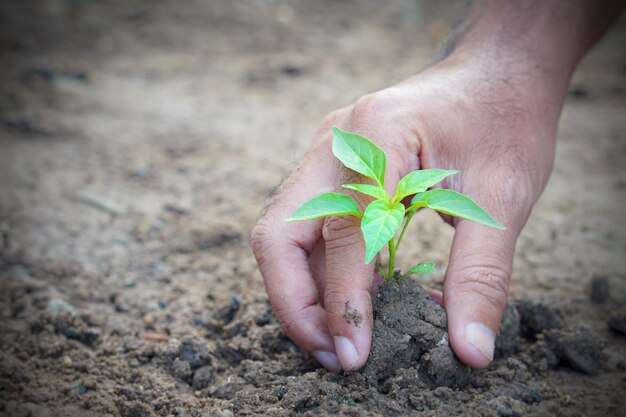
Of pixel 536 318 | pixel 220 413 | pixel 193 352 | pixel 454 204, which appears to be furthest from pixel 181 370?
pixel 536 318

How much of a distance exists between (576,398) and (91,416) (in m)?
1.73

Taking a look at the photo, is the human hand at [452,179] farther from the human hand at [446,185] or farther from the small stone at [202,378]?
the small stone at [202,378]

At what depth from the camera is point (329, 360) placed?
198 cm

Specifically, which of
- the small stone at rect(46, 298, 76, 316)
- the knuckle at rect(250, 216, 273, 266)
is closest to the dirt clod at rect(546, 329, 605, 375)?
the knuckle at rect(250, 216, 273, 266)

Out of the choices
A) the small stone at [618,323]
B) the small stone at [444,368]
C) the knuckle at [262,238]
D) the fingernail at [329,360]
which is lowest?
the fingernail at [329,360]

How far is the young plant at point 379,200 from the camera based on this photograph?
162 cm

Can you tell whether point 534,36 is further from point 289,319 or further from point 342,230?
point 289,319

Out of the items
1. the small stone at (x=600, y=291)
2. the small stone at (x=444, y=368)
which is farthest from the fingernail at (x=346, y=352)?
the small stone at (x=600, y=291)

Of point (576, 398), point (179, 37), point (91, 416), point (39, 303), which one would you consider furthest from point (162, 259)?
point (179, 37)

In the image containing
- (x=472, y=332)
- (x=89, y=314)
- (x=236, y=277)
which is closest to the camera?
(x=472, y=332)

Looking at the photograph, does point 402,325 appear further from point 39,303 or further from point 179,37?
point 179,37

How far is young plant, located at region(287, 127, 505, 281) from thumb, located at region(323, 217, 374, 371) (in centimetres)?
11

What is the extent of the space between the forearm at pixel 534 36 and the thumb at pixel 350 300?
113 centimetres

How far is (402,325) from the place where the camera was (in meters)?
1.93
